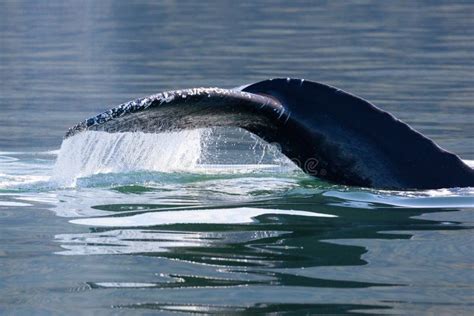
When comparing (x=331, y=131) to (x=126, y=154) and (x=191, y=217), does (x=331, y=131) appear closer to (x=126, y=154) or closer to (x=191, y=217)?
(x=191, y=217)

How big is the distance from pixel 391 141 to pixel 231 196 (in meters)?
1.16

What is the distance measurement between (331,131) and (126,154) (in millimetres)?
1257

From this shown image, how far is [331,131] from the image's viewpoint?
9242 millimetres

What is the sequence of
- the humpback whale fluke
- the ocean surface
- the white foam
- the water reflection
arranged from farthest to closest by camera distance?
the humpback whale fluke → the white foam → the water reflection → the ocean surface

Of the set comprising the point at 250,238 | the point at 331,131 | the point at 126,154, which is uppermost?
the point at 331,131

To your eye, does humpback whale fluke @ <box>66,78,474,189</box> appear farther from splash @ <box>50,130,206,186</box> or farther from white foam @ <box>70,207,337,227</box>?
white foam @ <box>70,207,337,227</box>

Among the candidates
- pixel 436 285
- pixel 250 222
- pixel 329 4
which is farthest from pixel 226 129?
pixel 329 4

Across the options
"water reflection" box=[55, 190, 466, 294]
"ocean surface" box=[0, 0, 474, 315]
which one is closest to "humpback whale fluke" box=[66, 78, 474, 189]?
"ocean surface" box=[0, 0, 474, 315]

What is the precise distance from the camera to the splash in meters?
8.71

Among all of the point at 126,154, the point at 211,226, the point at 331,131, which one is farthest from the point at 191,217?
the point at 331,131

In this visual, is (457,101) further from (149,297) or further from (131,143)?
(149,297)

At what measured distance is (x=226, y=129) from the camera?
15133mm

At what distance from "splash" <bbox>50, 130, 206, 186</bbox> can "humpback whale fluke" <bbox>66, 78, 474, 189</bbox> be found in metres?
0.32

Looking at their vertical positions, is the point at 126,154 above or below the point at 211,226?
above
